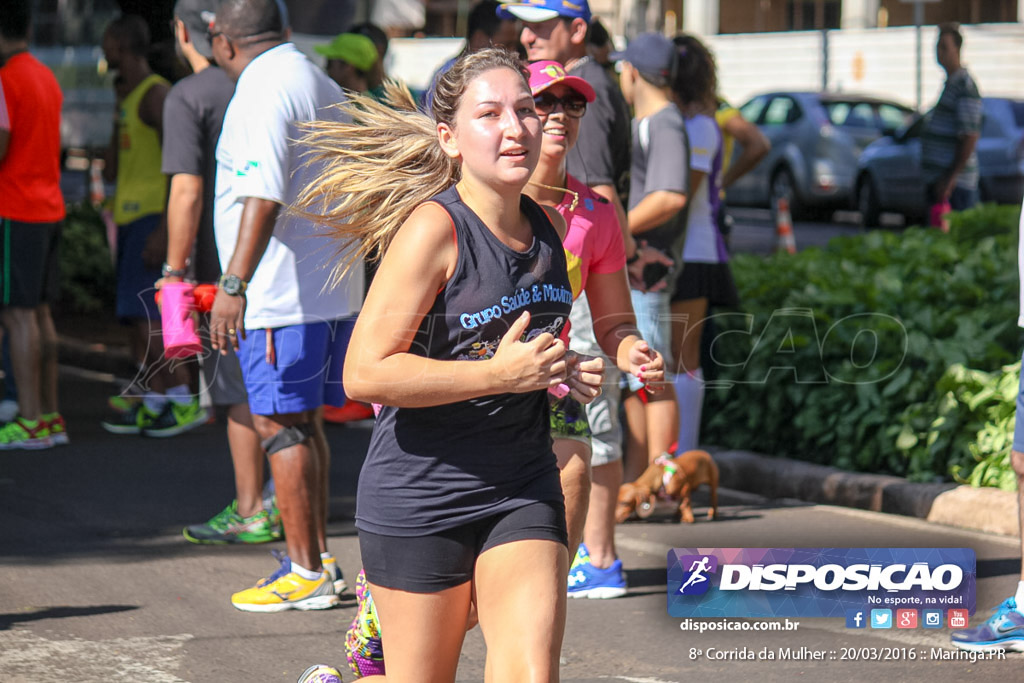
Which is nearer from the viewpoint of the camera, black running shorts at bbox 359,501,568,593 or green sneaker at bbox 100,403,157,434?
black running shorts at bbox 359,501,568,593

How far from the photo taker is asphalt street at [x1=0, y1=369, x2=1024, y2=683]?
4742mm

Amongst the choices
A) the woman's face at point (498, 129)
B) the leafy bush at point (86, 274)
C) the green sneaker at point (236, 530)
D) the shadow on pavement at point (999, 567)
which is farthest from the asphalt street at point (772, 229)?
the woman's face at point (498, 129)

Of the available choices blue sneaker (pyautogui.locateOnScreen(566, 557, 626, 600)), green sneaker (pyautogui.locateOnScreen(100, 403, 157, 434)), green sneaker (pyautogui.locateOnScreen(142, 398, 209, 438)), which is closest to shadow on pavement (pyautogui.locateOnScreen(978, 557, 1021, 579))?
blue sneaker (pyautogui.locateOnScreen(566, 557, 626, 600))

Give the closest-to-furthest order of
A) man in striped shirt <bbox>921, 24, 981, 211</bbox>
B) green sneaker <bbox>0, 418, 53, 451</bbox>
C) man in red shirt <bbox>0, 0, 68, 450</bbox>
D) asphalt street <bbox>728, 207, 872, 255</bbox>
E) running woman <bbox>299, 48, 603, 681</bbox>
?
running woman <bbox>299, 48, 603, 681</bbox> < man in red shirt <bbox>0, 0, 68, 450</bbox> < green sneaker <bbox>0, 418, 53, 451</bbox> < man in striped shirt <bbox>921, 24, 981, 211</bbox> < asphalt street <bbox>728, 207, 872, 255</bbox>

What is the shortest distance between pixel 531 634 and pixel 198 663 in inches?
75.4

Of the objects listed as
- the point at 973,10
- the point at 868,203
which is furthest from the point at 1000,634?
the point at 973,10

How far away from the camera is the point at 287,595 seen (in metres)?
5.34

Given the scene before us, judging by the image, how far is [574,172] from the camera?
228 inches

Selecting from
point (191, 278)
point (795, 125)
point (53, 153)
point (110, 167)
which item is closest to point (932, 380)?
point (191, 278)

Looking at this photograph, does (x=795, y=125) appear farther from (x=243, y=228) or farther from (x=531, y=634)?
(x=531, y=634)

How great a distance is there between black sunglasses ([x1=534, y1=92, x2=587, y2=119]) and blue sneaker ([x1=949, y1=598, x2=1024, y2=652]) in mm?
2168

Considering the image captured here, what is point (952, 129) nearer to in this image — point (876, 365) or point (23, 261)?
point (876, 365)

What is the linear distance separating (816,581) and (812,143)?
1716 centimetres

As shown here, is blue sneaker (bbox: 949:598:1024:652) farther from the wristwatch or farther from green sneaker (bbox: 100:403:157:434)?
green sneaker (bbox: 100:403:157:434)
